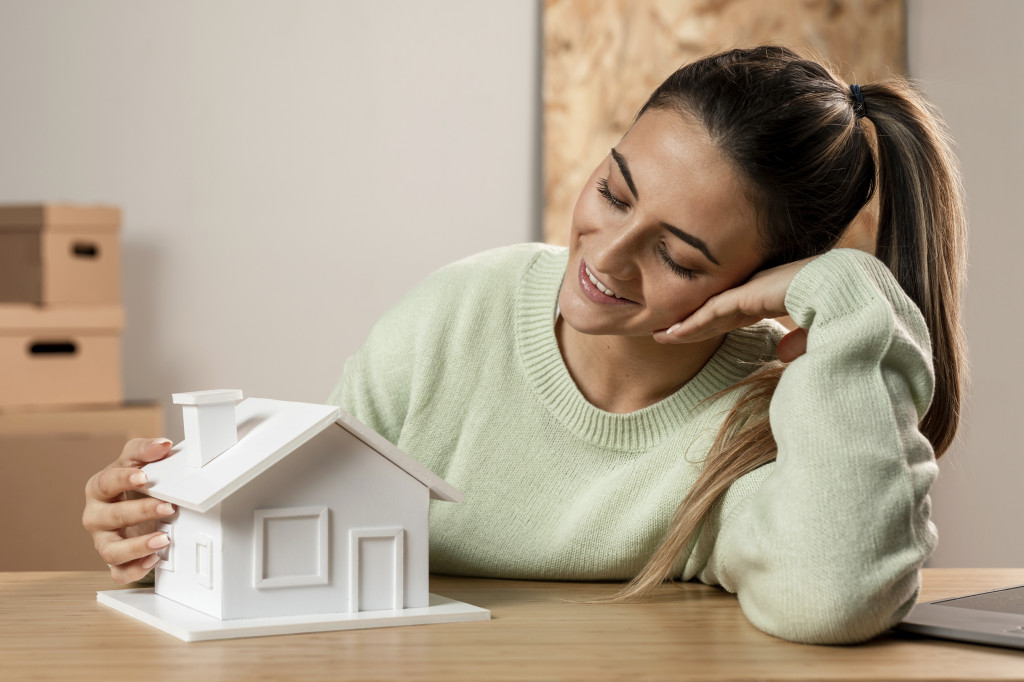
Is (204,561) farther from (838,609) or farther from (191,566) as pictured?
(838,609)

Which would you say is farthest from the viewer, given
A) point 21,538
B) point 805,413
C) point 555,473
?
point 21,538

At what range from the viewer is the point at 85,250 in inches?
99.1

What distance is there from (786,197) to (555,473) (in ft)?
1.35

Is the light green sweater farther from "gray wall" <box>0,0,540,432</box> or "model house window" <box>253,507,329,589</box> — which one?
"gray wall" <box>0,0,540,432</box>

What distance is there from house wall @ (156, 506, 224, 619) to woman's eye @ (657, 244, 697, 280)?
1.71ft

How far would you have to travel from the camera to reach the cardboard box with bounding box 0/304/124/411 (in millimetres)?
2385

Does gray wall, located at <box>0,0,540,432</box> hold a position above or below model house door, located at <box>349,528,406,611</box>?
above

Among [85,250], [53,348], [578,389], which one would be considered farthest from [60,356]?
[578,389]

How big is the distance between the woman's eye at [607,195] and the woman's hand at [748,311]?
14 centimetres

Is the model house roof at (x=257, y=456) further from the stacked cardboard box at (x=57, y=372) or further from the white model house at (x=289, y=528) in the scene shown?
the stacked cardboard box at (x=57, y=372)

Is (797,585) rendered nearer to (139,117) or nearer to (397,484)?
(397,484)

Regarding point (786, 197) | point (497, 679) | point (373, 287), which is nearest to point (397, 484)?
point (497, 679)

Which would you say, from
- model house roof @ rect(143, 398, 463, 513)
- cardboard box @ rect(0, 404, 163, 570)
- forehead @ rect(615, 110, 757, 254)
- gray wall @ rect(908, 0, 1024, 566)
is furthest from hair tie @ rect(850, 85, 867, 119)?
cardboard box @ rect(0, 404, 163, 570)

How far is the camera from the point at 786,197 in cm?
111
